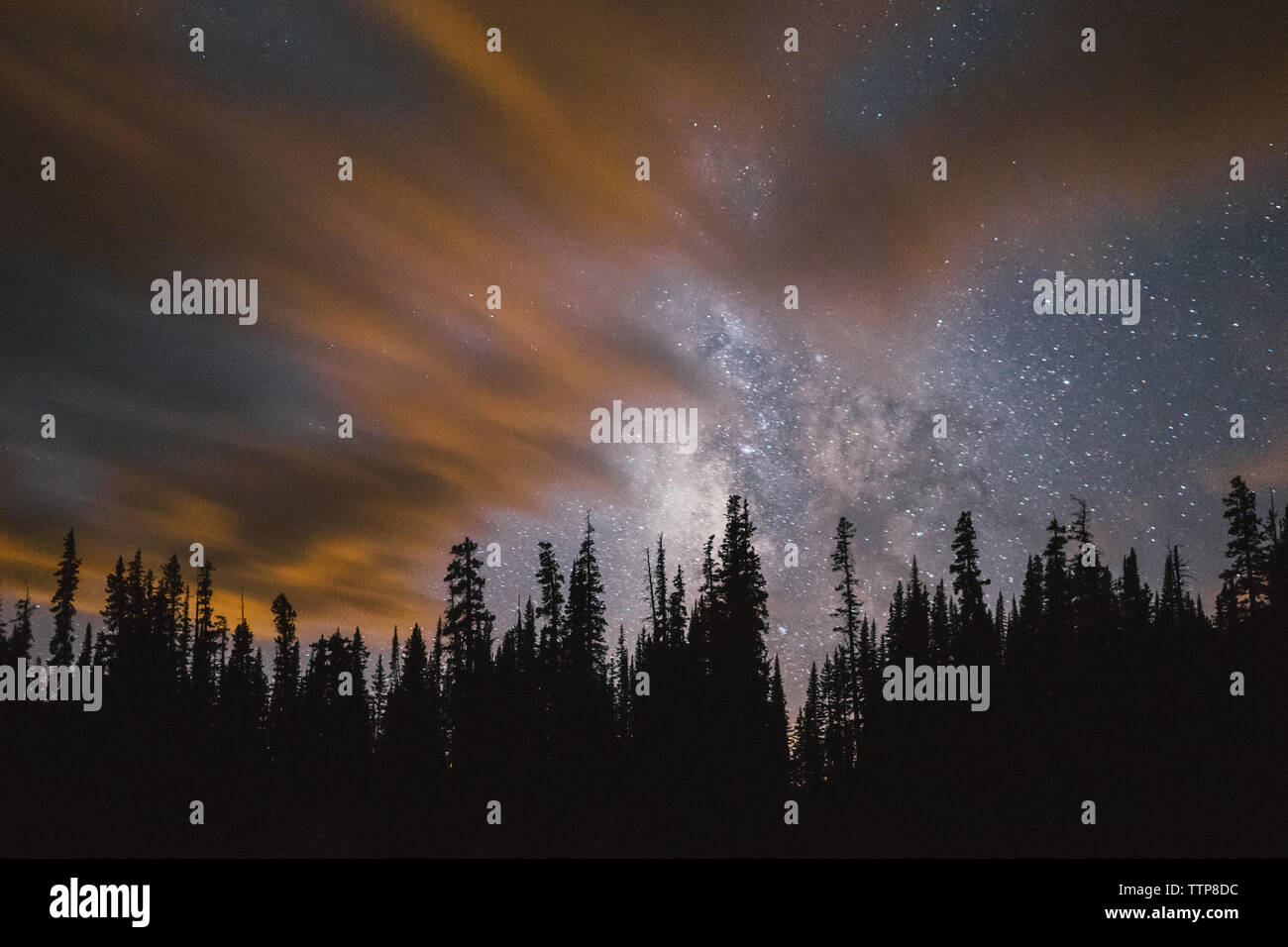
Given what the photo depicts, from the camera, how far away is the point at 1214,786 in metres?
55.0

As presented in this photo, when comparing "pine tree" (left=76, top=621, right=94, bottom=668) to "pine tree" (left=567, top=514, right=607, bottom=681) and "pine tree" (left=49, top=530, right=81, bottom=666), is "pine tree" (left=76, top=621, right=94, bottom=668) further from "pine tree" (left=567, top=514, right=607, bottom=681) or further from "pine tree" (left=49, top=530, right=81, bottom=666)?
"pine tree" (left=567, top=514, right=607, bottom=681)

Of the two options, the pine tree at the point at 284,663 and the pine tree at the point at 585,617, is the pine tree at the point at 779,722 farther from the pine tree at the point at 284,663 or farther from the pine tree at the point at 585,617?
the pine tree at the point at 284,663

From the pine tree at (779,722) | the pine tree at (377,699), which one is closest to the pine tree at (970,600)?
the pine tree at (779,722)

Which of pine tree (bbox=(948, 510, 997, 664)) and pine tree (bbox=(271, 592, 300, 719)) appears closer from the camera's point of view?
pine tree (bbox=(948, 510, 997, 664))

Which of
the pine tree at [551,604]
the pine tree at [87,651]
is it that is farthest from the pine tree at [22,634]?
the pine tree at [551,604]

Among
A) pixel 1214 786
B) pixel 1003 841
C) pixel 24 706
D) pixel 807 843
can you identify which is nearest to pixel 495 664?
pixel 807 843

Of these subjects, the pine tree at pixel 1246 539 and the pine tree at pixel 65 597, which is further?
the pine tree at pixel 65 597

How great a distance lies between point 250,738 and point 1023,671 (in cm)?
7391

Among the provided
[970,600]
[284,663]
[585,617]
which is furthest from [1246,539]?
[284,663]

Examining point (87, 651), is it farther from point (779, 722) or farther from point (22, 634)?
point (779, 722)

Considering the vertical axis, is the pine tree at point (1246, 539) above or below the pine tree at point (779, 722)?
above

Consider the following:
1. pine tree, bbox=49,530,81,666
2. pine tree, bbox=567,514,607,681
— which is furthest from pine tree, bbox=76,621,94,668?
pine tree, bbox=567,514,607,681
